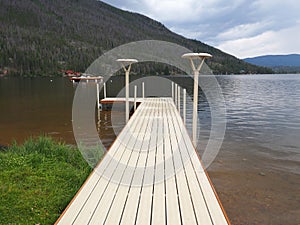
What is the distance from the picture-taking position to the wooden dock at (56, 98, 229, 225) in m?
3.18

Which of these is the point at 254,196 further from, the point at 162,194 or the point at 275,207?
the point at 162,194

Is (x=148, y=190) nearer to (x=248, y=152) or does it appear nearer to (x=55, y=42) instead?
(x=248, y=152)

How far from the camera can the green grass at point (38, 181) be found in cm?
407

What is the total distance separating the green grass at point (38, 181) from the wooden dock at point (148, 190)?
29.4 inches

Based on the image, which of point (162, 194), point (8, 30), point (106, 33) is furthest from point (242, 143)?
point (106, 33)

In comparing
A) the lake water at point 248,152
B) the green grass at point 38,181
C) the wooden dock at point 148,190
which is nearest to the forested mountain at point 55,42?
the lake water at point 248,152

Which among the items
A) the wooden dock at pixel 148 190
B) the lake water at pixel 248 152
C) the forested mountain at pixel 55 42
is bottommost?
the lake water at pixel 248 152

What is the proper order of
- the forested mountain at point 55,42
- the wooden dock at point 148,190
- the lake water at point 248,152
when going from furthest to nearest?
the forested mountain at point 55,42 → the lake water at point 248,152 → the wooden dock at point 148,190

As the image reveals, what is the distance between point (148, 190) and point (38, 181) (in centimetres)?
270

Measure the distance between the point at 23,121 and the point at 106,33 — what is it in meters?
163

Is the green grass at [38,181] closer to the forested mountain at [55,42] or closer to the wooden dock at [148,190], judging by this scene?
the wooden dock at [148,190]

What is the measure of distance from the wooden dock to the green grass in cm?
75

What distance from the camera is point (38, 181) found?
530cm

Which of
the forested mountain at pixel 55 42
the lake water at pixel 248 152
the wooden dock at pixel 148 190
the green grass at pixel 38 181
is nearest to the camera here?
the wooden dock at pixel 148 190
